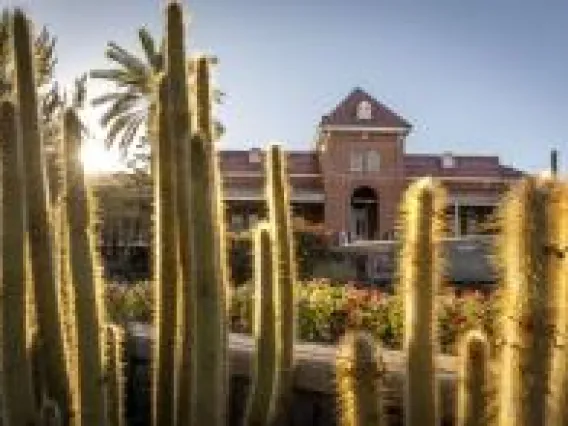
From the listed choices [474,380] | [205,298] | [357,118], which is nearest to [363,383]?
[474,380]

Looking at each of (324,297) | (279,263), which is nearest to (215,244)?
(279,263)

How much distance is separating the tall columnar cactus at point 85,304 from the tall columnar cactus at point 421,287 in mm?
1159

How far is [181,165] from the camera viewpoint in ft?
15.5

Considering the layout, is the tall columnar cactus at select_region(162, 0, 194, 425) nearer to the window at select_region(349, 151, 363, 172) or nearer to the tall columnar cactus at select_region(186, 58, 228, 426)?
the tall columnar cactus at select_region(186, 58, 228, 426)

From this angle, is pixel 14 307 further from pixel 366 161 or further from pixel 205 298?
pixel 366 161

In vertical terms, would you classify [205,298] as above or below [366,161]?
below

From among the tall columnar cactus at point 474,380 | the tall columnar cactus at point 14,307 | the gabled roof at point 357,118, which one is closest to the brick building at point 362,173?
the gabled roof at point 357,118

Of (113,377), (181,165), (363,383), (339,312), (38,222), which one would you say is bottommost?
(339,312)

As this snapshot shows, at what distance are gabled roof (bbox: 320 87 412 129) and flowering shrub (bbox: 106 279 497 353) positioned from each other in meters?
44.9

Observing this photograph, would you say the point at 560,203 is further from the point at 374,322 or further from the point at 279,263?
the point at 374,322

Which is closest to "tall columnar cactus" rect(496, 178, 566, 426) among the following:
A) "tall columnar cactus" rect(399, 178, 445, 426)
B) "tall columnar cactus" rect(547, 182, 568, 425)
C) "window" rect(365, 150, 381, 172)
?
"tall columnar cactus" rect(547, 182, 568, 425)

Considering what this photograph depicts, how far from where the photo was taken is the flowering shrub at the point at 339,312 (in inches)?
415

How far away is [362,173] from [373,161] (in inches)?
32.3

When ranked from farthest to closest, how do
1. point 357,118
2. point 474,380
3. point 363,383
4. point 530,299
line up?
point 357,118, point 474,380, point 363,383, point 530,299
